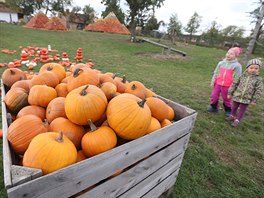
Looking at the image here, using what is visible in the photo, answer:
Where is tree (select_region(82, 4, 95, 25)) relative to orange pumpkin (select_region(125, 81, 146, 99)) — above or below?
above

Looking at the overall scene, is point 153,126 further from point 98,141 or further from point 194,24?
point 194,24

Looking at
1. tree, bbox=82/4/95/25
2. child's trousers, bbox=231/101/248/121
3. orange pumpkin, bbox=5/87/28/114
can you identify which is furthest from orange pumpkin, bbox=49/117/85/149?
tree, bbox=82/4/95/25

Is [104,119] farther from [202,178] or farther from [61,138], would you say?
[202,178]

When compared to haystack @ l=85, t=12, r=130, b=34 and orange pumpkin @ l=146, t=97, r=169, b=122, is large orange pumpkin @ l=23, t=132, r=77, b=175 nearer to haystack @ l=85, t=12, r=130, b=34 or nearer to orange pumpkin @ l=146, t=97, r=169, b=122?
orange pumpkin @ l=146, t=97, r=169, b=122

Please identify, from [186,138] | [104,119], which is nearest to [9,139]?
[104,119]

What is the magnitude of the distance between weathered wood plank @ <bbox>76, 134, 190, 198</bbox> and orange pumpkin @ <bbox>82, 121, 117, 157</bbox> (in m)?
0.23

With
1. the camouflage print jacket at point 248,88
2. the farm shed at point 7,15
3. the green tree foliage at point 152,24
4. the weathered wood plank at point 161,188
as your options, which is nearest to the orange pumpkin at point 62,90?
the weathered wood plank at point 161,188

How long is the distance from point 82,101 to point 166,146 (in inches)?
35.5

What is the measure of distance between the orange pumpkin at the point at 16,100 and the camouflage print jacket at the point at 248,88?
4.13 metres

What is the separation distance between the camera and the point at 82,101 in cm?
139

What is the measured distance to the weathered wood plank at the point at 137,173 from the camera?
1347 millimetres

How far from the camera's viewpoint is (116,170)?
4.45 feet

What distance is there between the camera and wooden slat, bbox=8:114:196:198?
3.21 feet

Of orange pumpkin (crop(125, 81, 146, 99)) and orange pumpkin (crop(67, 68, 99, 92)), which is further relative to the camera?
orange pumpkin (crop(125, 81, 146, 99))
